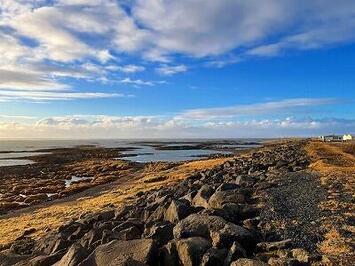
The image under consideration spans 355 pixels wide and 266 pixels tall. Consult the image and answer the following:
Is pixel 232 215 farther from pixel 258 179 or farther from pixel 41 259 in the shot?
pixel 258 179

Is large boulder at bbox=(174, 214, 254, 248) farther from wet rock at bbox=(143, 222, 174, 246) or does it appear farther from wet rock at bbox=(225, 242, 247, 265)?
wet rock at bbox=(225, 242, 247, 265)

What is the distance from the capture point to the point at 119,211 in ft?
79.1

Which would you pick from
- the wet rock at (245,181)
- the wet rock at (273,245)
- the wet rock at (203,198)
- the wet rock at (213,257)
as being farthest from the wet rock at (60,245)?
the wet rock at (245,181)

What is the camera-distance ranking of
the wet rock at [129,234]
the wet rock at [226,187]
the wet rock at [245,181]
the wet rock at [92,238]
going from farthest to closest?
the wet rock at [245,181]
the wet rock at [226,187]
the wet rock at [92,238]
the wet rock at [129,234]

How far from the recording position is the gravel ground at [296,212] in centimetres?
1386

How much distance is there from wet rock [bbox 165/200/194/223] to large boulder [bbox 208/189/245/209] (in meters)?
1.35

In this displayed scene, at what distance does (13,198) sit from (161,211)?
3172 centimetres

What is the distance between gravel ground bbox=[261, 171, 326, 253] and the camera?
1386cm

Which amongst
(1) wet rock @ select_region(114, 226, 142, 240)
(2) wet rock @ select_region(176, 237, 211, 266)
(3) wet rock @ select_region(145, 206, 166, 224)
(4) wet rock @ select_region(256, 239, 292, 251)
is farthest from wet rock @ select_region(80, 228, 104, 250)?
(4) wet rock @ select_region(256, 239, 292, 251)

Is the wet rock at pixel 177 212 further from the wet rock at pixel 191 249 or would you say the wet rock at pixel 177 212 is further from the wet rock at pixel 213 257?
the wet rock at pixel 213 257

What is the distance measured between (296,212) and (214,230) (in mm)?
4471

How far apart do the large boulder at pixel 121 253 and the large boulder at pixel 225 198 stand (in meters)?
6.21

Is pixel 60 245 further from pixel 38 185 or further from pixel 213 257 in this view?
pixel 38 185

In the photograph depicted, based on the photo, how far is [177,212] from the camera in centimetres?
1764
